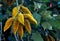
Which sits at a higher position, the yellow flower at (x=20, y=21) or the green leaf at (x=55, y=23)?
the yellow flower at (x=20, y=21)

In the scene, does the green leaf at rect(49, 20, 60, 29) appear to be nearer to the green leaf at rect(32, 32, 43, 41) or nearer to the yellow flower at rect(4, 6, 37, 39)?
the green leaf at rect(32, 32, 43, 41)

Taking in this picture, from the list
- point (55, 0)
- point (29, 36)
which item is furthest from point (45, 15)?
point (55, 0)

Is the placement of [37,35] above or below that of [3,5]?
below

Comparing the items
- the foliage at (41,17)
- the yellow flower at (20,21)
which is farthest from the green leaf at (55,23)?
the yellow flower at (20,21)

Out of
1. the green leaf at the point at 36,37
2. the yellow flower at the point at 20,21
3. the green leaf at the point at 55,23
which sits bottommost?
the green leaf at the point at 36,37

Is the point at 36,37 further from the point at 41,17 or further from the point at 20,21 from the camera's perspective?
the point at 20,21

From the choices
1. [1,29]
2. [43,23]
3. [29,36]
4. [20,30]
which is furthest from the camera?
Result: [1,29]

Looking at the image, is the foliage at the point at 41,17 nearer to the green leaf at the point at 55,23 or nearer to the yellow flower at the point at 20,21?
the green leaf at the point at 55,23

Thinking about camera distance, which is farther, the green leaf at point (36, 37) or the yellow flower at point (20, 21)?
the green leaf at point (36, 37)

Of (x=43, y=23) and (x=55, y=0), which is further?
(x=55, y=0)

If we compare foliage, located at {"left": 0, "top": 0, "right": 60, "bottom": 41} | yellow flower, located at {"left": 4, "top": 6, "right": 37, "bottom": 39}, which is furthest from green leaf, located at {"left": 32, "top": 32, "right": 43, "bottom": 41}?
yellow flower, located at {"left": 4, "top": 6, "right": 37, "bottom": 39}

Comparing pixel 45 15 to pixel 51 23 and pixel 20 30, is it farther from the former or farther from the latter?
pixel 20 30
